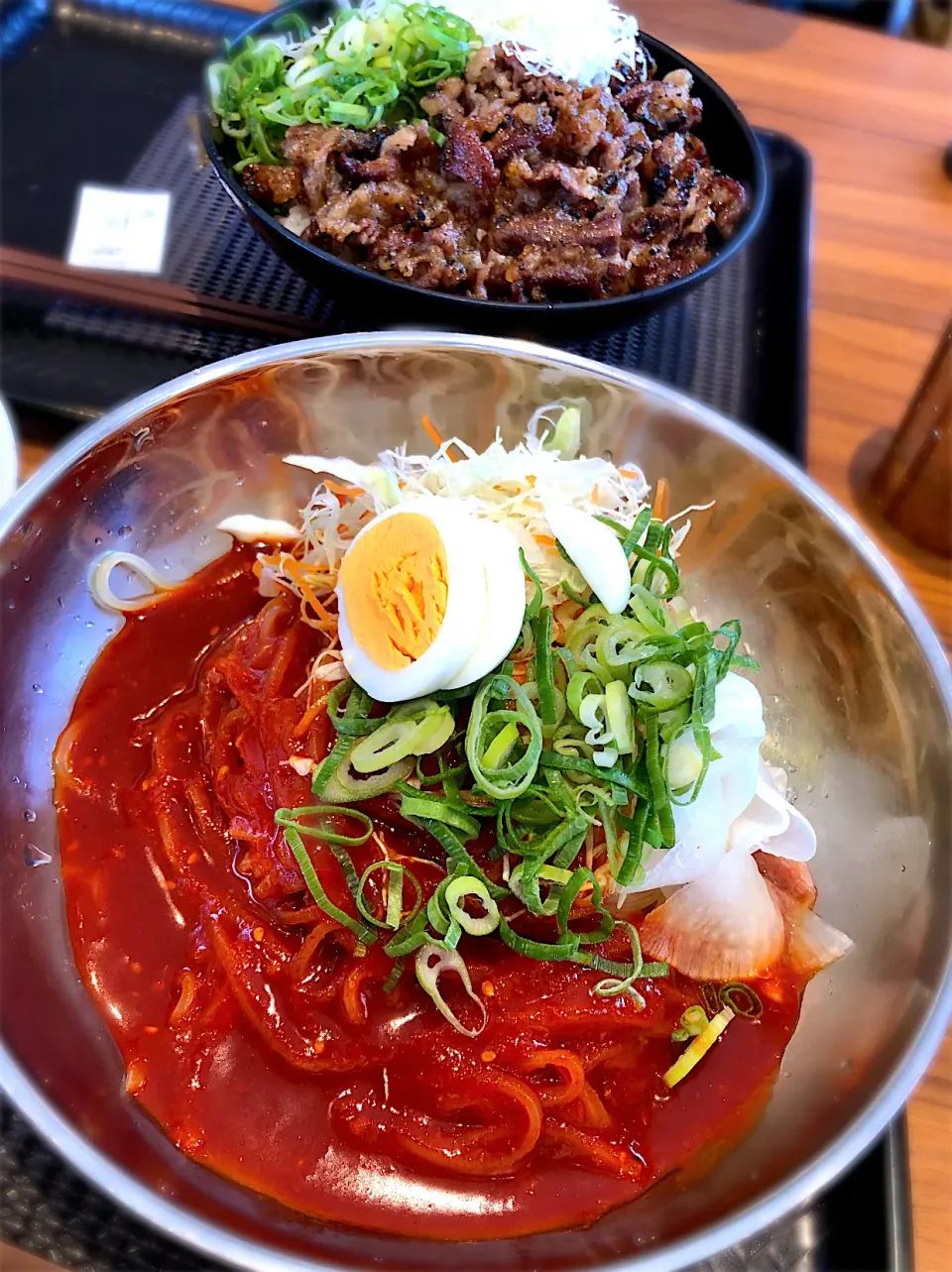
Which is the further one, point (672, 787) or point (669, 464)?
point (669, 464)

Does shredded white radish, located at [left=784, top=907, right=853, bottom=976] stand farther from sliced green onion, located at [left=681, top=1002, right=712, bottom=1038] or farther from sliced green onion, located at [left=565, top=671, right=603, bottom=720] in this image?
sliced green onion, located at [left=565, top=671, right=603, bottom=720]

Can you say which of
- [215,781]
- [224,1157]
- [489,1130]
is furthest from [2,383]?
[489,1130]

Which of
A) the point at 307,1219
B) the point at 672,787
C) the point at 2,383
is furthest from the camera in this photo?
the point at 2,383

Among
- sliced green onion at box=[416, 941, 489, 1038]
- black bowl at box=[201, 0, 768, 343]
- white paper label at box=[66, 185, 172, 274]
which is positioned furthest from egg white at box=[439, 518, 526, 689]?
white paper label at box=[66, 185, 172, 274]

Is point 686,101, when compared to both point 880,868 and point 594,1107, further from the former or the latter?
point 594,1107

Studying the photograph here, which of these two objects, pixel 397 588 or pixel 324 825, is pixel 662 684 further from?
pixel 324 825

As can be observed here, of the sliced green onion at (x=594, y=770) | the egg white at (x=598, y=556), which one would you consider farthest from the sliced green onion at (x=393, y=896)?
the egg white at (x=598, y=556)
